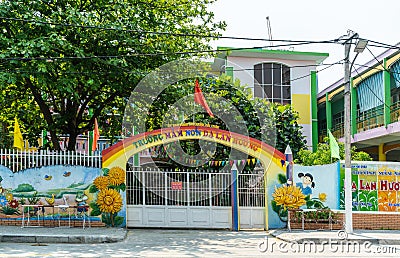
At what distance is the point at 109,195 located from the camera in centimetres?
1502

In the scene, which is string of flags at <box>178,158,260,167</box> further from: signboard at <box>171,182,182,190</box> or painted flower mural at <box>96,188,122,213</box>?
painted flower mural at <box>96,188,122,213</box>

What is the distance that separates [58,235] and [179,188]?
13.9 ft

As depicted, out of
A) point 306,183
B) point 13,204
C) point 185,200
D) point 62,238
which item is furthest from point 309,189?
point 13,204

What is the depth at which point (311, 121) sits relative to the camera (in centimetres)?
3084

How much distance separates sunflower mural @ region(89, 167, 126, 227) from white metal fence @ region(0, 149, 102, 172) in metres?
0.47

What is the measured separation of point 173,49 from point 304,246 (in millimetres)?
8006

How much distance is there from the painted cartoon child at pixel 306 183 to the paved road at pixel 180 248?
2.42 m

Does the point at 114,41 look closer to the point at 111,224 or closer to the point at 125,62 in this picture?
the point at 125,62

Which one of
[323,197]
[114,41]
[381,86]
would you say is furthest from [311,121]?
[114,41]

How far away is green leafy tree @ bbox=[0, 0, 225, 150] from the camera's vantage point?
13.9 metres

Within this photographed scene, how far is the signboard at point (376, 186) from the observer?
637 inches

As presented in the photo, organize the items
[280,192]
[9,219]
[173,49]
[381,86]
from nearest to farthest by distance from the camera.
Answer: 1. [9,219]
2. [280,192]
3. [173,49]
4. [381,86]

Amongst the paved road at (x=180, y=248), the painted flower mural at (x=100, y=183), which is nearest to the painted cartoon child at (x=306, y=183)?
the paved road at (x=180, y=248)

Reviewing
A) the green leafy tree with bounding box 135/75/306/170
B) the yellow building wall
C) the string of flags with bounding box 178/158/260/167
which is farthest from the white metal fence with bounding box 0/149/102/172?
the yellow building wall
